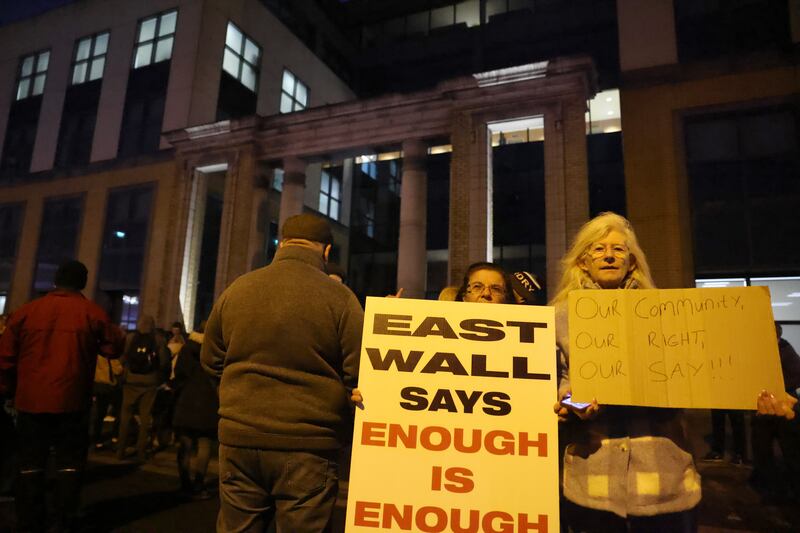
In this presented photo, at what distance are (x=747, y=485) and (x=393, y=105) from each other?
45.4 feet

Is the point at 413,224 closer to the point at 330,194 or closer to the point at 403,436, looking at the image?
the point at 330,194

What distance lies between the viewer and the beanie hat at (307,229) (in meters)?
2.75

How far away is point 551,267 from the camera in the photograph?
13445 mm


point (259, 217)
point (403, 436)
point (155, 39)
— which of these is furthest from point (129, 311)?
point (403, 436)

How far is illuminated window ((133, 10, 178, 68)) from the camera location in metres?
22.2

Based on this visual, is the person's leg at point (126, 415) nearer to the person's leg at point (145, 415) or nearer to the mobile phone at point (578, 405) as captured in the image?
the person's leg at point (145, 415)

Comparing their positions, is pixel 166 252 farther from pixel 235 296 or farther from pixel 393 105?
pixel 235 296

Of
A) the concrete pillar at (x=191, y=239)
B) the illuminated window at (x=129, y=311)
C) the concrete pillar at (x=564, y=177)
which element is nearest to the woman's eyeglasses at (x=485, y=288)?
the concrete pillar at (x=564, y=177)

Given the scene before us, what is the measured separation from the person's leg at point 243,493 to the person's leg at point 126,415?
6.67 metres

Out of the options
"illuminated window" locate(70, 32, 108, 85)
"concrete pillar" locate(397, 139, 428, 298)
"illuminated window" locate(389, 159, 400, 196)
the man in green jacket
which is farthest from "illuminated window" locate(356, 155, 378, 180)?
the man in green jacket

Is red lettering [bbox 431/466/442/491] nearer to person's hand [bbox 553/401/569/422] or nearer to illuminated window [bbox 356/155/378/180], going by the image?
Answer: person's hand [bbox 553/401/569/422]

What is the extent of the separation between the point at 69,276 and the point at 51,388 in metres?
0.95

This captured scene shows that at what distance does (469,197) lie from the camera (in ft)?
48.5

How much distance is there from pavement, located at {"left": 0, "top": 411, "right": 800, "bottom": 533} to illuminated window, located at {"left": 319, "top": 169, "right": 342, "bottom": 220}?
1933cm
